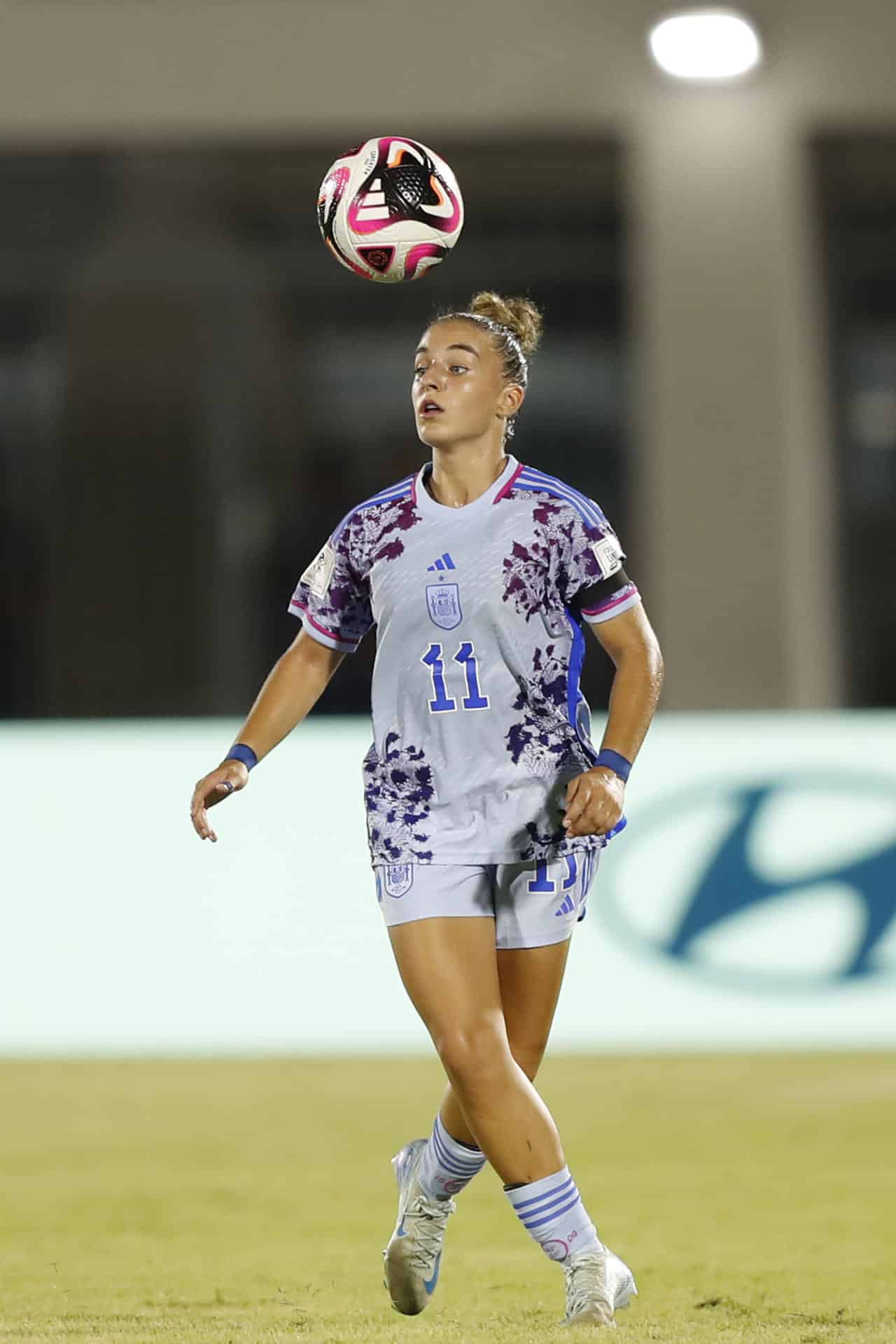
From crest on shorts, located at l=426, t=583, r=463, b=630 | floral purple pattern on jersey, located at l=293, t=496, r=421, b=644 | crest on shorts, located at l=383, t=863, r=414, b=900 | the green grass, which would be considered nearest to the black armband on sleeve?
crest on shorts, located at l=426, t=583, r=463, b=630

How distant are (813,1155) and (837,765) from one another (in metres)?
1.84

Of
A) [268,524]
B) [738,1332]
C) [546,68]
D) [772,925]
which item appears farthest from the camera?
[268,524]

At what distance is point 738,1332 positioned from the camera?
3.06 metres

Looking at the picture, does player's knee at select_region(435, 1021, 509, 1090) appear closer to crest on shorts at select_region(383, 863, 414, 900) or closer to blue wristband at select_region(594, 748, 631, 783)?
crest on shorts at select_region(383, 863, 414, 900)

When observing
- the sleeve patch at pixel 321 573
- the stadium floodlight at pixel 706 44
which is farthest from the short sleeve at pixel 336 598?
the stadium floodlight at pixel 706 44

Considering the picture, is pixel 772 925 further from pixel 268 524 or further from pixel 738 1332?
pixel 268 524

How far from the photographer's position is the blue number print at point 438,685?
10.3 feet

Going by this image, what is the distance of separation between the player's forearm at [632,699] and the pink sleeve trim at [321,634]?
521 millimetres

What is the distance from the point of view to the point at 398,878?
3125mm

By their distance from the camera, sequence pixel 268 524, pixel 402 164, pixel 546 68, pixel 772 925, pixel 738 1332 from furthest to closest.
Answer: pixel 268 524 → pixel 546 68 → pixel 772 925 → pixel 402 164 → pixel 738 1332

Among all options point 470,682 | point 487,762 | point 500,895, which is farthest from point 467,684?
point 500,895

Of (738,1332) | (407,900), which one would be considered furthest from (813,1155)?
(407,900)

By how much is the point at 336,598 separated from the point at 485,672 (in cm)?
38

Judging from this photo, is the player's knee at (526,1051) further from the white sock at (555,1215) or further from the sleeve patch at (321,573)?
the sleeve patch at (321,573)
